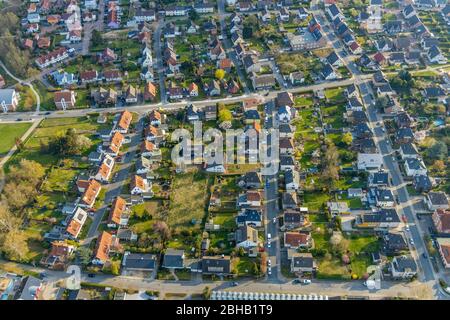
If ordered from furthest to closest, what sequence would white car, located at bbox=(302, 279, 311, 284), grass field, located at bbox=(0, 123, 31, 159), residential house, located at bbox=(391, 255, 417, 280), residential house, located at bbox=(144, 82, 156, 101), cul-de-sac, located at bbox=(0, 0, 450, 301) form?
residential house, located at bbox=(144, 82, 156, 101) < grass field, located at bbox=(0, 123, 31, 159) < cul-de-sac, located at bbox=(0, 0, 450, 301) < white car, located at bbox=(302, 279, 311, 284) < residential house, located at bbox=(391, 255, 417, 280)

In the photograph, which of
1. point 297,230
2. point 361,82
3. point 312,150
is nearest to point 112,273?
point 297,230

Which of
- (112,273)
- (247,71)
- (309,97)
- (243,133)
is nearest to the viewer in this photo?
(112,273)

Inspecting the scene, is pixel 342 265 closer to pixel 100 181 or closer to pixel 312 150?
pixel 312 150

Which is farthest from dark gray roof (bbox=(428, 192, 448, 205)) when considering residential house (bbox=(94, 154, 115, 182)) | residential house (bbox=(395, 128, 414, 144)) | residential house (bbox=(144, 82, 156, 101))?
residential house (bbox=(144, 82, 156, 101))

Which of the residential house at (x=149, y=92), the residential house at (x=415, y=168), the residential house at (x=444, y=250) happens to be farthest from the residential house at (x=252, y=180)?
the residential house at (x=149, y=92)

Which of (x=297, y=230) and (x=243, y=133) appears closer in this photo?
(x=297, y=230)

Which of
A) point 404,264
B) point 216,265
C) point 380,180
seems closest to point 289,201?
point 216,265

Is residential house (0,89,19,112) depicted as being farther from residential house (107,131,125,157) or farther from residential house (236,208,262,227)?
residential house (236,208,262,227)
